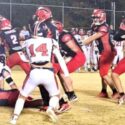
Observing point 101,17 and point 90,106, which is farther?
point 101,17

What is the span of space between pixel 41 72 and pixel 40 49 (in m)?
0.44

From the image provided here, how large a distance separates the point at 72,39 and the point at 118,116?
2699mm

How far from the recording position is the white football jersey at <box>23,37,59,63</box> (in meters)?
9.95

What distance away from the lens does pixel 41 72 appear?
986 centimetres

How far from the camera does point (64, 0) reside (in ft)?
114

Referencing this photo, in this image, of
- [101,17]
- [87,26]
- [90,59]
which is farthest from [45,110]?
[87,26]

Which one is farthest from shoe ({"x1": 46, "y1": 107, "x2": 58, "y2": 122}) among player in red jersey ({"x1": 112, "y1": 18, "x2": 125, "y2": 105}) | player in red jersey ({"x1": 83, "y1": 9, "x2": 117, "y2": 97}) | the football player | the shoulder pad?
player in red jersey ({"x1": 83, "y1": 9, "x2": 117, "y2": 97})

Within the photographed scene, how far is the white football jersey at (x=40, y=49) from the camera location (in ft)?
32.7

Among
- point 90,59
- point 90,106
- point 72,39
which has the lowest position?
point 90,59

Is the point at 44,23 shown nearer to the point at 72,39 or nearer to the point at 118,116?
the point at 72,39

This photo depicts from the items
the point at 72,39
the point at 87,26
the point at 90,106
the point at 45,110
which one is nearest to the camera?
the point at 45,110

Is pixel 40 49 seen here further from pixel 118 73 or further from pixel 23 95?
pixel 118 73

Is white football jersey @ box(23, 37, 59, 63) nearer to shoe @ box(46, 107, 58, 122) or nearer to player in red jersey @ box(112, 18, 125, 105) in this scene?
shoe @ box(46, 107, 58, 122)

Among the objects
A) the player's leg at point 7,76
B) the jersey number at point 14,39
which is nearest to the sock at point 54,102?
the player's leg at point 7,76
